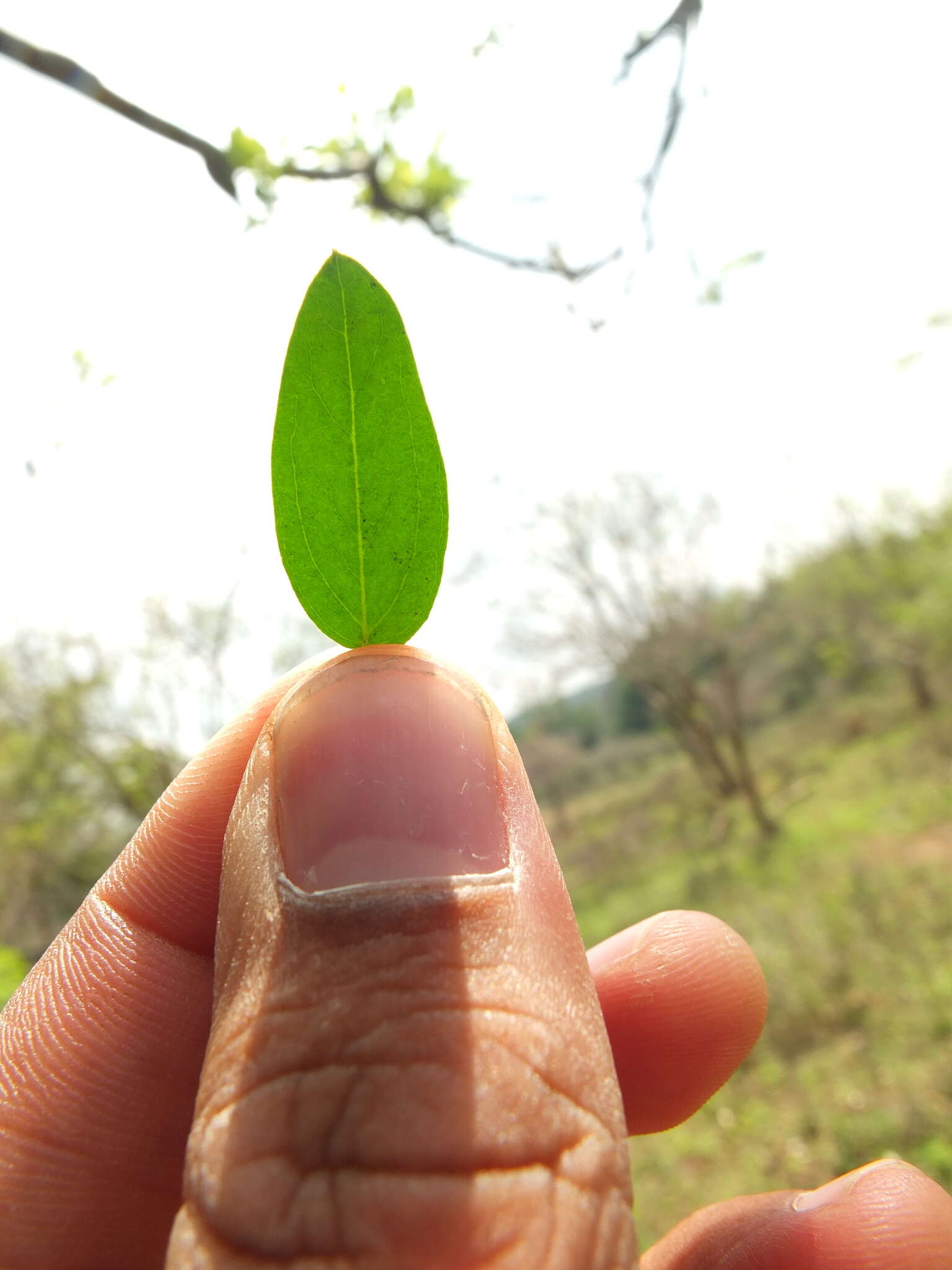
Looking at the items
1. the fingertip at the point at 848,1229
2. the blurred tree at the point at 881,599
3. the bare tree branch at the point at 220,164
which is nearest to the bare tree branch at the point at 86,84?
the bare tree branch at the point at 220,164

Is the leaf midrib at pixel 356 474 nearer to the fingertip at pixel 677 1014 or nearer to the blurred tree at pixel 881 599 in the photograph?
the fingertip at pixel 677 1014

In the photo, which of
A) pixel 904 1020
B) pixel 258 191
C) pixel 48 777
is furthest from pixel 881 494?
pixel 258 191

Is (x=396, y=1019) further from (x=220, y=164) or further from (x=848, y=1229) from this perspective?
(x=220, y=164)

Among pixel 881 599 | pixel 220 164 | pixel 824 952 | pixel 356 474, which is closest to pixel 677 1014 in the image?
pixel 356 474

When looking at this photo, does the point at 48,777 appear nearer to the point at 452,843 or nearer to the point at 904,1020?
the point at 904,1020

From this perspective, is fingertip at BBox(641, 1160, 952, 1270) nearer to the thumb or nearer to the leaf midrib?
the thumb

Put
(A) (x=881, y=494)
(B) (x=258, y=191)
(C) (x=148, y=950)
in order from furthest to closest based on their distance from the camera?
(A) (x=881, y=494), (B) (x=258, y=191), (C) (x=148, y=950)
